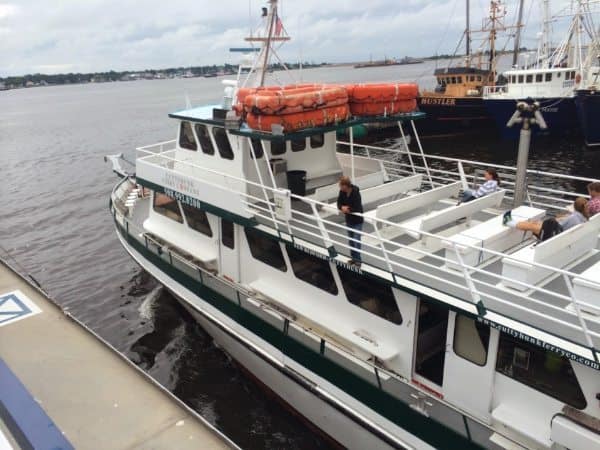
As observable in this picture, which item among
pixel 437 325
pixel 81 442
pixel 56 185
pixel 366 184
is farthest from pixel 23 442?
pixel 56 185

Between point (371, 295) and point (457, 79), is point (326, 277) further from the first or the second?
point (457, 79)

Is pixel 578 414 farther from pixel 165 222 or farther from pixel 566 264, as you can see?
pixel 165 222

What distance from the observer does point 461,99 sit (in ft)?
128

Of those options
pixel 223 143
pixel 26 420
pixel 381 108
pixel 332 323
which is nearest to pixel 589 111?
pixel 381 108

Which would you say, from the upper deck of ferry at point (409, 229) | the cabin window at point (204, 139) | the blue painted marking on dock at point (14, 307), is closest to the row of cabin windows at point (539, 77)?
the upper deck of ferry at point (409, 229)

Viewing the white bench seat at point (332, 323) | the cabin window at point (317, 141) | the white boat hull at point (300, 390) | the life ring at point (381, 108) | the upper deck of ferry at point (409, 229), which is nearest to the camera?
the upper deck of ferry at point (409, 229)

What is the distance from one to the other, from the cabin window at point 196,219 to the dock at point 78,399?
10.1 feet

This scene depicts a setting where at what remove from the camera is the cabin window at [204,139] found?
408 inches

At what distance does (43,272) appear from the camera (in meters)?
17.2

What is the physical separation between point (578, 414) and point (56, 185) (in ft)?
96.1

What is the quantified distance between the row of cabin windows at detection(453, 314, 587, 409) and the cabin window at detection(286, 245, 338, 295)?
233 cm

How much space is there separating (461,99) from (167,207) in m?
33.3

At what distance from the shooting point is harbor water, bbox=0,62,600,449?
10164 mm

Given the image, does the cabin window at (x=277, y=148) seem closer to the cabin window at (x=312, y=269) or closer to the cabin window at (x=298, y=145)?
the cabin window at (x=298, y=145)
